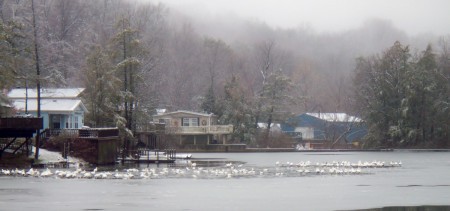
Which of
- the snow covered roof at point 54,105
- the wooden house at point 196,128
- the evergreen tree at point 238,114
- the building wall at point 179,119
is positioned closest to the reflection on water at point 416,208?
the snow covered roof at point 54,105

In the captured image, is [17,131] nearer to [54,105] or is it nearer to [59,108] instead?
[59,108]

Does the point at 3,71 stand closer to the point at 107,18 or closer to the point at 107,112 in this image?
the point at 107,112

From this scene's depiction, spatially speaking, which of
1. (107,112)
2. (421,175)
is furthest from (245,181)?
(107,112)

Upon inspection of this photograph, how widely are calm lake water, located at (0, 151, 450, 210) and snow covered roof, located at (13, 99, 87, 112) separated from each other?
98.9 ft

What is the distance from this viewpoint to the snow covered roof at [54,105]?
227ft

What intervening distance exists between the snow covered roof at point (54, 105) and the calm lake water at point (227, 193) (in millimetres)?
30141

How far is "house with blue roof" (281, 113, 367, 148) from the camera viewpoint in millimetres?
106250

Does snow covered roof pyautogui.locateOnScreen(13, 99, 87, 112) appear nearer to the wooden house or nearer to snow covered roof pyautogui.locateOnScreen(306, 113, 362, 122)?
the wooden house

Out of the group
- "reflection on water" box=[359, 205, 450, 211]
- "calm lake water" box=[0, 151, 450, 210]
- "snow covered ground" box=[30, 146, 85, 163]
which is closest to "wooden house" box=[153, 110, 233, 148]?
"snow covered ground" box=[30, 146, 85, 163]

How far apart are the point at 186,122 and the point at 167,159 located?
3657 centimetres

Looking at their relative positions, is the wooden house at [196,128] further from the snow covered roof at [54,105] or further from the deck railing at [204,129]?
the snow covered roof at [54,105]

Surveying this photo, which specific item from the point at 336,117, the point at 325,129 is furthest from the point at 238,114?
the point at 336,117

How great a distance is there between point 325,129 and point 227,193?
266 ft

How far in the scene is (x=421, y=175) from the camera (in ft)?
144
